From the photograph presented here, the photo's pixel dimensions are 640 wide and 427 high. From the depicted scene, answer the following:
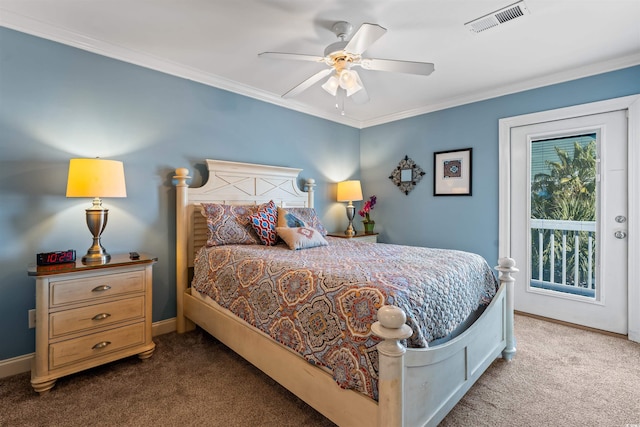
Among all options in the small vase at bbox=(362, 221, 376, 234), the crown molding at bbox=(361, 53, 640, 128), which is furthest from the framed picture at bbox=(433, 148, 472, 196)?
the small vase at bbox=(362, 221, 376, 234)

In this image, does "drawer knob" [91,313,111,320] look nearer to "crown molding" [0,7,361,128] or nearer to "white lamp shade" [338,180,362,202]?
"crown molding" [0,7,361,128]

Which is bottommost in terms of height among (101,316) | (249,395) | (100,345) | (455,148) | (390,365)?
(249,395)

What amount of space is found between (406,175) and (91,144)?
3.46 meters

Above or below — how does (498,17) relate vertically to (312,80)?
above

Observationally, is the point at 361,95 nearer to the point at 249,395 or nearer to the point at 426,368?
the point at 426,368

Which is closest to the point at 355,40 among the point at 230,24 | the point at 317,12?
the point at 317,12

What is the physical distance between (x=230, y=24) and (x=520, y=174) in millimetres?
3117

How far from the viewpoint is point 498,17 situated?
6.66 feet

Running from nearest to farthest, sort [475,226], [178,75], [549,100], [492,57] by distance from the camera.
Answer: [492,57]
[178,75]
[549,100]
[475,226]

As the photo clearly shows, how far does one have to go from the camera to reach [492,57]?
2605mm

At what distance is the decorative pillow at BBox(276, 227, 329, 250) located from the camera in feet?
8.29

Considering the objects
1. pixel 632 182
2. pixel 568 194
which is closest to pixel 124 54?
pixel 568 194

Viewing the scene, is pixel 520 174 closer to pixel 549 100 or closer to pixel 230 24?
pixel 549 100

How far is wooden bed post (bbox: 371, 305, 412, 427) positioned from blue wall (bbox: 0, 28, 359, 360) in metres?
2.30
